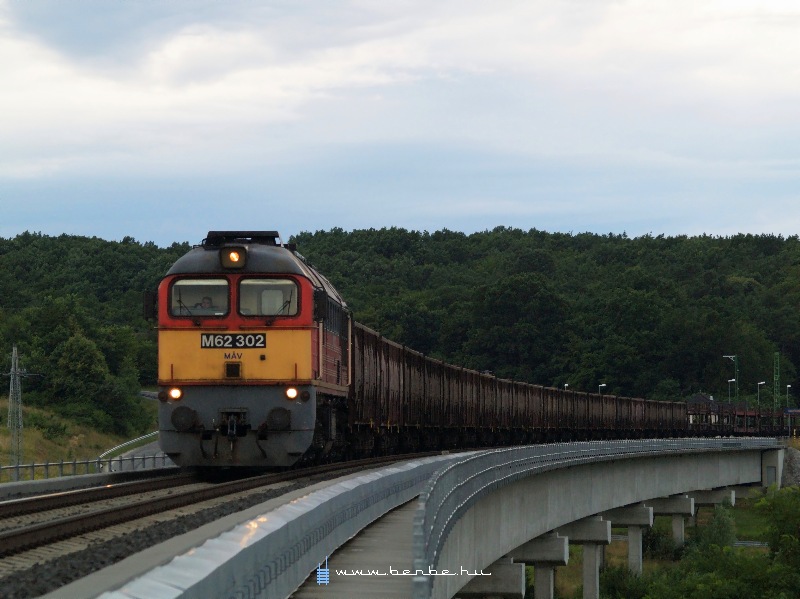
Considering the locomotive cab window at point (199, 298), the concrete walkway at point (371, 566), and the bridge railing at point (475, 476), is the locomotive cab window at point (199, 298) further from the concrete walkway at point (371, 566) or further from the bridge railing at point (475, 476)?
the concrete walkway at point (371, 566)

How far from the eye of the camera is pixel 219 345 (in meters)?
25.8

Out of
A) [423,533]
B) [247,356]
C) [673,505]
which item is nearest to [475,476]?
[247,356]

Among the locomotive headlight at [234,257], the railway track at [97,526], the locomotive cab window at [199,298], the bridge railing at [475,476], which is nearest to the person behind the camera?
the railway track at [97,526]

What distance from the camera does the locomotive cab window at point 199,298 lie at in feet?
86.1

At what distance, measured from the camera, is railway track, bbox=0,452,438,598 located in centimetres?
1179

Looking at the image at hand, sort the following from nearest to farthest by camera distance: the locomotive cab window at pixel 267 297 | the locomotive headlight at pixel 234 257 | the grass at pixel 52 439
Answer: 1. the locomotive cab window at pixel 267 297
2. the locomotive headlight at pixel 234 257
3. the grass at pixel 52 439

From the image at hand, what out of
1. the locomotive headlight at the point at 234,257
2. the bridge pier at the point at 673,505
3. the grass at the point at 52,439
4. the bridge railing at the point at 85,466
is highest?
the locomotive headlight at the point at 234,257

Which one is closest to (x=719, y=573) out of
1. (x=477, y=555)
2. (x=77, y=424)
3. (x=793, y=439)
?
(x=477, y=555)

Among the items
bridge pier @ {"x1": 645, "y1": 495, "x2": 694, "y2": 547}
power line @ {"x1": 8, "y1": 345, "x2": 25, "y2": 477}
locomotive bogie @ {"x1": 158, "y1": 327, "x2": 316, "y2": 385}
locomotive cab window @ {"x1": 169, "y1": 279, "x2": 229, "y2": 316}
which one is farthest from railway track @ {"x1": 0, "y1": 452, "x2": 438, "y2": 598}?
bridge pier @ {"x1": 645, "y1": 495, "x2": 694, "y2": 547}

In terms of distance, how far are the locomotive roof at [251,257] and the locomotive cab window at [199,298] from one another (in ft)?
1.02

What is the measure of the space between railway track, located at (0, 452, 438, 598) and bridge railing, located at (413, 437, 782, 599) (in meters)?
2.73

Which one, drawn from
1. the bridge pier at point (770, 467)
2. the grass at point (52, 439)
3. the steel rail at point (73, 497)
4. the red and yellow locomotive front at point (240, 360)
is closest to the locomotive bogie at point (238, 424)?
the red and yellow locomotive front at point (240, 360)

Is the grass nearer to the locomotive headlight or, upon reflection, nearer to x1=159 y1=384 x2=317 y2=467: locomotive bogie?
the locomotive headlight

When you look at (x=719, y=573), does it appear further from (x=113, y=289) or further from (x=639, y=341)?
(x=113, y=289)
